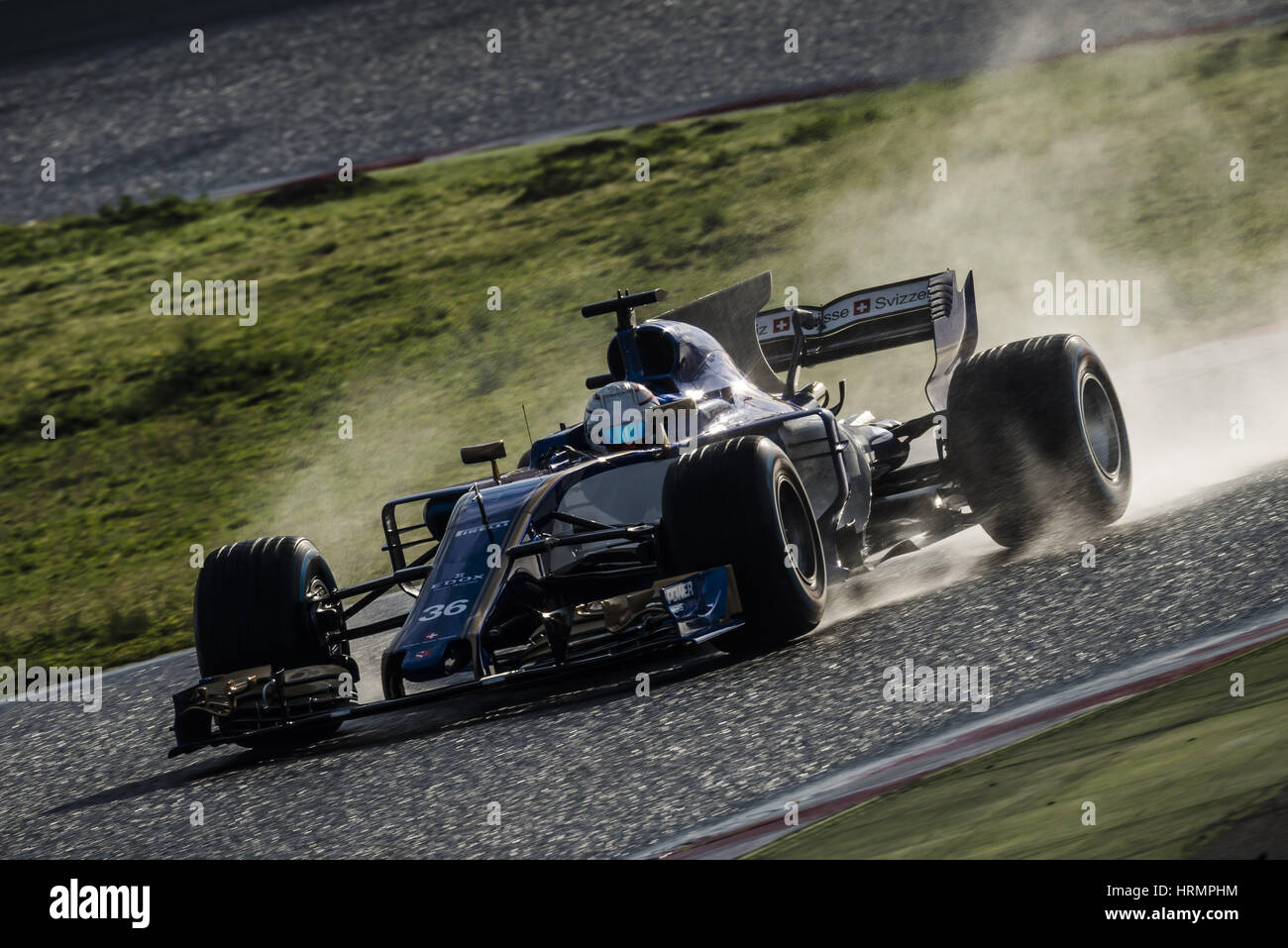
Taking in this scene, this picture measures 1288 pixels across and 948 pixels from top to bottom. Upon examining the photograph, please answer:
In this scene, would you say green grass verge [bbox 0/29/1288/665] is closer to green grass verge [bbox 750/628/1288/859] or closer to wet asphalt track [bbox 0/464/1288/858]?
wet asphalt track [bbox 0/464/1288/858]

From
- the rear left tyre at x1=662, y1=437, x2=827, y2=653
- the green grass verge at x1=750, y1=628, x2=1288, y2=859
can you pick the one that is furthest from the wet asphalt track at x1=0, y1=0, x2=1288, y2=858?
the green grass verge at x1=750, y1=628, x2=1288, y2=859

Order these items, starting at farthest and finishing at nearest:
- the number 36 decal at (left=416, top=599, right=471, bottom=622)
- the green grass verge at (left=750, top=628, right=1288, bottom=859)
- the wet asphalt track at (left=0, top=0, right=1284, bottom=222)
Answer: the wet asphalt track at (left=0, top=0, right=1284, bottom=222) < the number 36 decal at (left=416, top=599, right=471, bottom=622) < the green grass verge at (left=750, top=628, right=1288, bottom=859)

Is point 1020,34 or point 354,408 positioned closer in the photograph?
point 354,408

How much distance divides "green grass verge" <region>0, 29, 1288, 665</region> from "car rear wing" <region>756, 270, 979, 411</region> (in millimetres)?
3593

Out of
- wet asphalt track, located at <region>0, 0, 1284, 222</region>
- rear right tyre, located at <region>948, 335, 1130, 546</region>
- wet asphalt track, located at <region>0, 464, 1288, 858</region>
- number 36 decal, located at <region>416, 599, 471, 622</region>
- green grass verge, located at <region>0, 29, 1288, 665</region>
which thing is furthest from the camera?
wet asphalt track, located at <region>0, 0, 1284, 222</region>

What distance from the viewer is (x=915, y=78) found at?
20953 millimetres

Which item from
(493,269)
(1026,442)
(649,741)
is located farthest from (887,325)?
(493,269)

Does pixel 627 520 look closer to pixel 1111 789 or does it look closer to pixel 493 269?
pixel 1111 789

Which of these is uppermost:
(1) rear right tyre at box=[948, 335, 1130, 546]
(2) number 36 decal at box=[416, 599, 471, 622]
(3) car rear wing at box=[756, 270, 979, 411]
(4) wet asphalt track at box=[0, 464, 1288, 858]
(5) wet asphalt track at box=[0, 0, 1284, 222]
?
(5) wet asphalt track at box=[0, 0, 1284, 222]

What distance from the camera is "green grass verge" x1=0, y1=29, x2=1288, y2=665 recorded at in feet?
43.5
